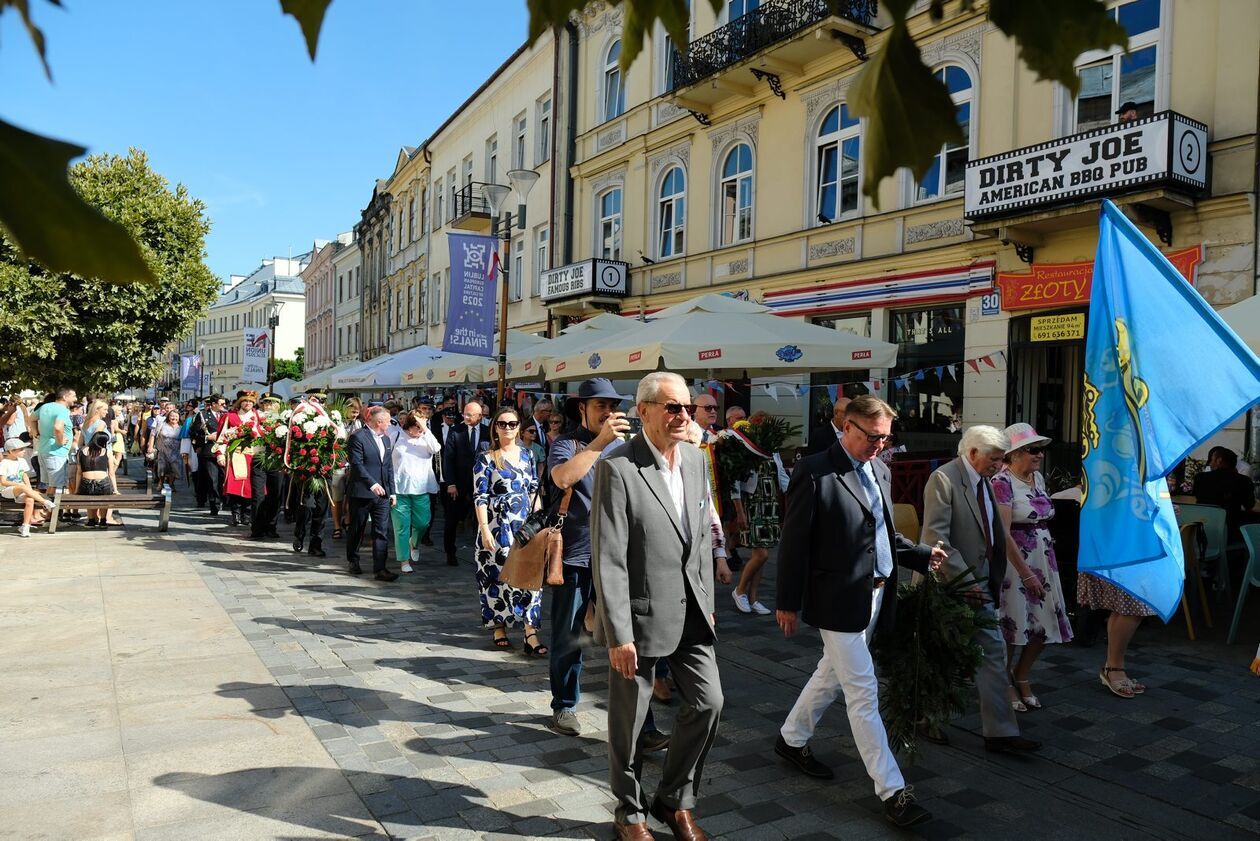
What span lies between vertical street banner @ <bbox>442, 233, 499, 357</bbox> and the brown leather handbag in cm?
867

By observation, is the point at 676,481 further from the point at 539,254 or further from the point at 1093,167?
the point at 539,254

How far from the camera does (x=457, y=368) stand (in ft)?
53.0

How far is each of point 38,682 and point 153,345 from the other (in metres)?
17.4

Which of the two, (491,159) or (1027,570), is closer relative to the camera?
(1027,570)

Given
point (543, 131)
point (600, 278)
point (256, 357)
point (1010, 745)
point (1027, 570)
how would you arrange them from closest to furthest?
point (1010, 745) → point (1027, 570) → point (600, 278) → point (256, 357) → point (543, 131)

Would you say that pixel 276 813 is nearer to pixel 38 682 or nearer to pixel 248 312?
pixel 38 682

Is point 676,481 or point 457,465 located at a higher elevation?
point 676,481

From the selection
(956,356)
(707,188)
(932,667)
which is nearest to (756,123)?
(707,188)

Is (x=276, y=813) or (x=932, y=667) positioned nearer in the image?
(x=276, y=813)

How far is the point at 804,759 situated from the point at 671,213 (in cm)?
1750

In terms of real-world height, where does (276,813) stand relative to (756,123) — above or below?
below

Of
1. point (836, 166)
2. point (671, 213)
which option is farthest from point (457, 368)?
point (836, 166)

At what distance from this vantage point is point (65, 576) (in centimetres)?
900

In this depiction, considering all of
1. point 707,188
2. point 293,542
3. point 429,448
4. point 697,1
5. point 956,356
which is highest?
point 697,1
